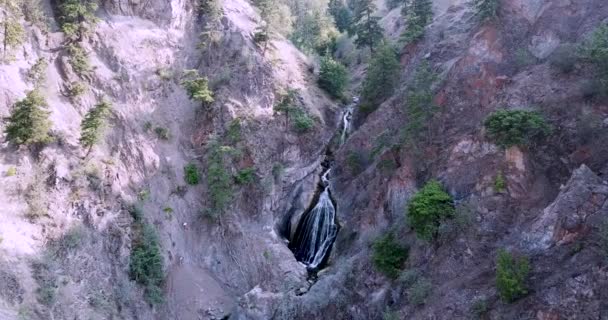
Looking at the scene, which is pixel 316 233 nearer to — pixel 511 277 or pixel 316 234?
pixel 316 234

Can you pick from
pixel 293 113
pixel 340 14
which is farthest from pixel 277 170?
pixel 340 14

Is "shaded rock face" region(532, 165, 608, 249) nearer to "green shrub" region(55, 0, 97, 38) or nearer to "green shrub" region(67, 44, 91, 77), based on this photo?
"green shrub" region(67, 44, 91, 77)

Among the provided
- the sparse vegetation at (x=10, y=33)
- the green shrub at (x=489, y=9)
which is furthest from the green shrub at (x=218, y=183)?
the green shrub at (x=489, y=9)

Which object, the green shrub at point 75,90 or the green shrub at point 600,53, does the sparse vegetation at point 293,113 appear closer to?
the green shrub at point 75,90

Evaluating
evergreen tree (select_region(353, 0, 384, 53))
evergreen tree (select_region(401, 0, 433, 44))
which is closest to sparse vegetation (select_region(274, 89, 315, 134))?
evergreen tree (select_region(401, 0, 433, 44))

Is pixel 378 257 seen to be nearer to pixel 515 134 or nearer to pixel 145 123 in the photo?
pixel 515 134

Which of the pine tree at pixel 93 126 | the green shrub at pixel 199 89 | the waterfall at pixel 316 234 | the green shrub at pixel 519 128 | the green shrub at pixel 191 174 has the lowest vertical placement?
the waterfall at pixel 316 234
